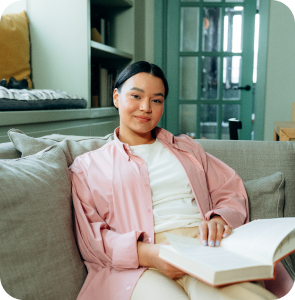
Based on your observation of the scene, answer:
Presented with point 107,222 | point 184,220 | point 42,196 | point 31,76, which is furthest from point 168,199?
point 31,76

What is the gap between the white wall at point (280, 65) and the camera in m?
3.20

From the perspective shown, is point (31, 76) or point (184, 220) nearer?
point (184, 220)

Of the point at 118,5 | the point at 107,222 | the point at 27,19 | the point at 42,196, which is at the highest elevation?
the point at 118,5

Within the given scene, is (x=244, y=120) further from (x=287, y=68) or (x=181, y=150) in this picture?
(x=181, y=150)

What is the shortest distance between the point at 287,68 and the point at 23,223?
315 cm

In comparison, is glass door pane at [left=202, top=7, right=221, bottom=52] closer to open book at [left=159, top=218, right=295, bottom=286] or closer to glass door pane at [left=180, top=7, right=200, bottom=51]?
glass door pane at [left=180, top=7, right=200, bottom=51]

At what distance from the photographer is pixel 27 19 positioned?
240 centimetres

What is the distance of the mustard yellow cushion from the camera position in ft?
7.04

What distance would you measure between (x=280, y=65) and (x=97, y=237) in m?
2.96

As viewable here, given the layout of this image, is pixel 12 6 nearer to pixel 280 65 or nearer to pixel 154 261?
pixel 154 261

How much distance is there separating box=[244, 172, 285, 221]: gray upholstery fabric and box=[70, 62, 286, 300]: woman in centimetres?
5

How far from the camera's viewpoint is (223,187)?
115 centimetres

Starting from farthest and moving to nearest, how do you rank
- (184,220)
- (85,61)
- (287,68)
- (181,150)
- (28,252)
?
(287,68) < (85,61) < (181,150) < (184,220) < (28,252)

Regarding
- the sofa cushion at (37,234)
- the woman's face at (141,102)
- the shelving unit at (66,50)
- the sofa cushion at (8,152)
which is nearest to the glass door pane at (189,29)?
the shelving unit at (66,50)
